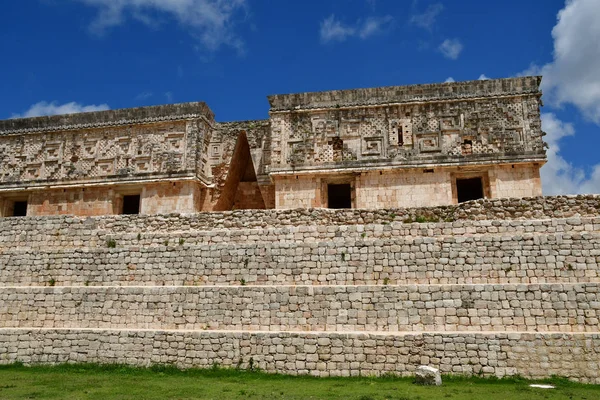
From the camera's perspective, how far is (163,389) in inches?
337

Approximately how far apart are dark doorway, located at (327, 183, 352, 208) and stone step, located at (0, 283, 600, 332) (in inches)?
350

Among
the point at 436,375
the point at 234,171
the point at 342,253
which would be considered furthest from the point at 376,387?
the point at 234,171

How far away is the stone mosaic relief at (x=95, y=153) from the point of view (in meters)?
18.3

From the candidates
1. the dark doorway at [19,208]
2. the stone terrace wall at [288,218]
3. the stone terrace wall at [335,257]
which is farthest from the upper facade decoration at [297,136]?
the stone terrace wall at [335,257]

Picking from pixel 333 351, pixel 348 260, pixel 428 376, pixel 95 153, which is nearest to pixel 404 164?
pixel 348 260

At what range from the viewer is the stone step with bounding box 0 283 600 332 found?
32.4ft

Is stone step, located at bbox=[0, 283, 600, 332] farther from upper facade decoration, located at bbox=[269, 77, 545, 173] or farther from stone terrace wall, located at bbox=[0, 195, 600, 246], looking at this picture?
upper facade decoration, located at bbox=[269, 77, 545, 173]

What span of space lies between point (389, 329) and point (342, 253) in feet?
6.65

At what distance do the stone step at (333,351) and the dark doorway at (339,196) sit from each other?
9731 millimetres

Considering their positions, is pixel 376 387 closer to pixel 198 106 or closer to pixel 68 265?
pixel 68 265

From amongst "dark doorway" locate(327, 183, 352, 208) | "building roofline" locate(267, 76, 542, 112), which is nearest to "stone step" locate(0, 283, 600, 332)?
"building roofline" locate(267, 76, 542, 112)

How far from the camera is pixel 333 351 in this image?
9.90 meters

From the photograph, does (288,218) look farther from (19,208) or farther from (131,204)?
(19,208)

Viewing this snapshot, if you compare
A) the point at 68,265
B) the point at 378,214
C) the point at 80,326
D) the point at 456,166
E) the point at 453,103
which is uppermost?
the point at 453,103
